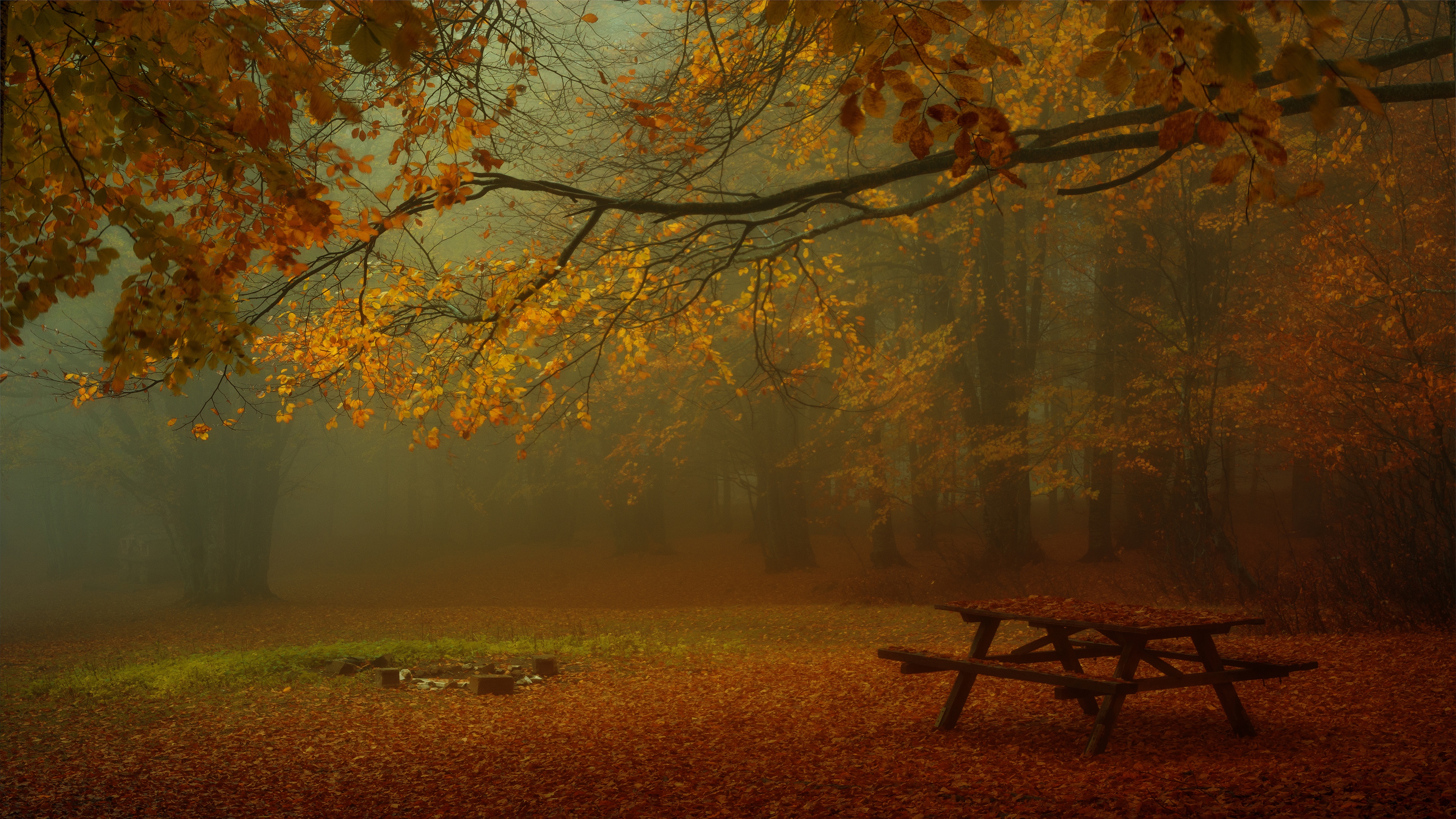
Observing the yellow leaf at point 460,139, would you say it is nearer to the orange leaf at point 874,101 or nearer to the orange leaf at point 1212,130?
the orange leaf at point 874,101

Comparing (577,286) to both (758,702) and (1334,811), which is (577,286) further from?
(1334,811)

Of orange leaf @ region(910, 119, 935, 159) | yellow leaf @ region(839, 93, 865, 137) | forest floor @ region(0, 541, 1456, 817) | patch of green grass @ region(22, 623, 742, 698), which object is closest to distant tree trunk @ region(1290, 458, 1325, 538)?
forest floor @ region(0, 541, 1456, 817)

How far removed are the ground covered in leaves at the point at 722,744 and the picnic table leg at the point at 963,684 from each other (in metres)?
0.13

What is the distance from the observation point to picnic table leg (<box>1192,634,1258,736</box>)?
4.89 metres

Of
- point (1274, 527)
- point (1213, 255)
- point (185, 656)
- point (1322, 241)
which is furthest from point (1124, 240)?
point (185, 656)

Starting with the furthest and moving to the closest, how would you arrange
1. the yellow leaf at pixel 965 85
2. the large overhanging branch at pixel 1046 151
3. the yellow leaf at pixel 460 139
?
the yellow leaf at pixel 460 139
the large overhanging branch at pixel 1046 151
the yellow leaf at pixel 965 85

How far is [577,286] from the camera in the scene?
769 centimetres

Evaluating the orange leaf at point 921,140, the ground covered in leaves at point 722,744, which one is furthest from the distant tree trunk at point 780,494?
the orange leaf at point 921,140

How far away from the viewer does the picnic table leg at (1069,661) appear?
17.9 feet

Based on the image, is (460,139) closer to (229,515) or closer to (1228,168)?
(1228,168)

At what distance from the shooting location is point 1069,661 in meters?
5.52

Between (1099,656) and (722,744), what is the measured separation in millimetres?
2380

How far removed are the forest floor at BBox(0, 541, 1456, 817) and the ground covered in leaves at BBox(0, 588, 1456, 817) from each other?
2 cm

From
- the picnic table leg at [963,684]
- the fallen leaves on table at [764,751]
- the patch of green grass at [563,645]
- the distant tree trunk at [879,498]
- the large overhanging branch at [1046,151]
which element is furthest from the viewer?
the distant tree trunk at [879,498]
